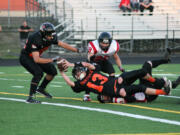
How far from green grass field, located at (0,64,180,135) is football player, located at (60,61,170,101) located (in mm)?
267

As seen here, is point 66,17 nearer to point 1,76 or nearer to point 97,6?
point 97,6

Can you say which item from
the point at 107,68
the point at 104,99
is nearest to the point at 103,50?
the point at 107,68

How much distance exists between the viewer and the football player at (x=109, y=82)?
9180 millimetres

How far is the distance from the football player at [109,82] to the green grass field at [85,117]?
0.88ft

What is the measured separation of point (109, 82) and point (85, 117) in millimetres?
1751

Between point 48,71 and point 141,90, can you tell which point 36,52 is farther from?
point 141,90

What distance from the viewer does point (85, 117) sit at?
779cm

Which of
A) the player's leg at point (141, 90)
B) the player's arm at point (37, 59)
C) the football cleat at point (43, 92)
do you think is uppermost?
the player's arm at point (37, 59)

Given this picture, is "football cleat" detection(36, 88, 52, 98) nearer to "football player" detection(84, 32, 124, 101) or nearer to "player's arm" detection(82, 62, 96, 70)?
"football player" detection(84, 32, 124, 101)

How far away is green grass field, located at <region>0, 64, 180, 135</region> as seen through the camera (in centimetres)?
669

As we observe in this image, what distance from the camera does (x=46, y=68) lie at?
1041cm

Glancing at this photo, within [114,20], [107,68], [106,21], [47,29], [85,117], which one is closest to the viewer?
[85,117]

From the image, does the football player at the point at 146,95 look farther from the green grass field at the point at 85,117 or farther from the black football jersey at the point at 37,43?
the black football jersey at the point at 37,43

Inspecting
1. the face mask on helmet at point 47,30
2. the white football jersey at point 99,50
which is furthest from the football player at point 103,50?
the face mask on helmet at point 47,30
